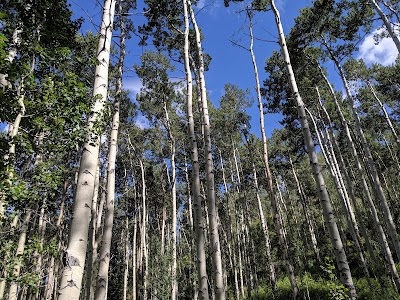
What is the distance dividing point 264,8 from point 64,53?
9270 mm

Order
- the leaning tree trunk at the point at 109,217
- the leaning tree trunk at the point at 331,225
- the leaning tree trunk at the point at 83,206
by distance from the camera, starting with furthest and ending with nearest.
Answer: the leaning tree trunk at the point at 109,217 < the leaning tree trunk at the point at 331,225 < the leaning tree trunk at the point at 83,206

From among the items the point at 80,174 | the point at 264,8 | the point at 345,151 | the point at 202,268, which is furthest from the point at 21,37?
the point at 345,151

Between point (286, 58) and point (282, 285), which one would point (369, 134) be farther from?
point (286, 58)

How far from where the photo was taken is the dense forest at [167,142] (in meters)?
3.71

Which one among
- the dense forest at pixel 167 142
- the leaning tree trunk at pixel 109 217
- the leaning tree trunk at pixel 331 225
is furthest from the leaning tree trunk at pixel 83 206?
the leaning tree trunk at pixel 331 225

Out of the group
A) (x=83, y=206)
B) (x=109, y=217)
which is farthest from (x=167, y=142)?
(x=83, y=206)

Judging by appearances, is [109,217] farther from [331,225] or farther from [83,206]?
[331,225]

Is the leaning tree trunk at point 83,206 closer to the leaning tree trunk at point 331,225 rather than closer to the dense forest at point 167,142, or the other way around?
the dense forest at point 167,142

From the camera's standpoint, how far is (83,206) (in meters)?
2.86

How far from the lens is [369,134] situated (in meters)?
23.5

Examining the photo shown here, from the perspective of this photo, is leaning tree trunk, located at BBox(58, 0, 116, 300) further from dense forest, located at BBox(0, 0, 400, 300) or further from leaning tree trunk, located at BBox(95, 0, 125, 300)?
leaning tree trunk, located at BBox(95, 0, 125, 300)

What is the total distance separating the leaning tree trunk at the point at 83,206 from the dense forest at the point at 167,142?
16 mm

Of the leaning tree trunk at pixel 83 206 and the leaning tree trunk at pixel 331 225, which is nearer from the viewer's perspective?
the leaning tree trunk at pixel 83 206

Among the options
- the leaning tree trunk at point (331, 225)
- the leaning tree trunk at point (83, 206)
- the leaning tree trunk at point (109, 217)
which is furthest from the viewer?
the leaning tree trunk at point (109, 217)
